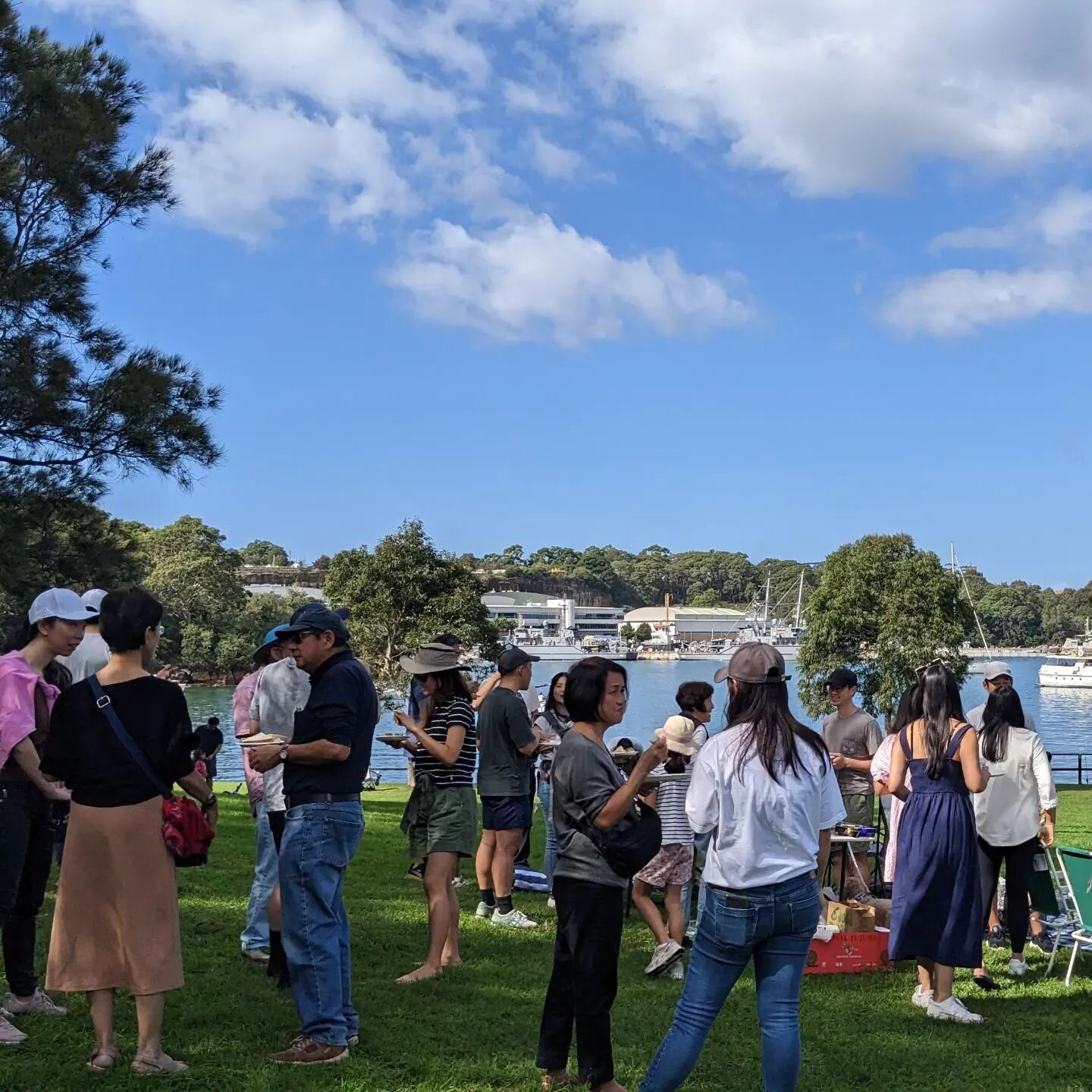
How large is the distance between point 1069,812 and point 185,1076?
51.3 feet

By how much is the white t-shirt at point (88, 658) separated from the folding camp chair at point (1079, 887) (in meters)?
5.18

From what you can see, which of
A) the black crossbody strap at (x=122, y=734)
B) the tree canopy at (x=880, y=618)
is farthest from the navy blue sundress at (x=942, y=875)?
the tree canopy at (x=880, y=618)

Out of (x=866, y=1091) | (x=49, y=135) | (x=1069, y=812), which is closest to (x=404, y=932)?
(x=866, y=1091)

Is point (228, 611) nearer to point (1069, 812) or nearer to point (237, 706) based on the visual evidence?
point (1069, 812)

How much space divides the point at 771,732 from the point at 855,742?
441cm

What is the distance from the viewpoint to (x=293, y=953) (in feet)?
15.3

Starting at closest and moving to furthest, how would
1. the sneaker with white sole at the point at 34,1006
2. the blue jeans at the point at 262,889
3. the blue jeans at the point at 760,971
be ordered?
the blue jeans at the point at 760,971, the sneaker with white sole at the point at 34,1006, the blue jeans at the point at 262,889

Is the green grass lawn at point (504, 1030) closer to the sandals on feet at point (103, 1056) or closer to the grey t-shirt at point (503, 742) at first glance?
the sandals on feet at point (103, 1056)

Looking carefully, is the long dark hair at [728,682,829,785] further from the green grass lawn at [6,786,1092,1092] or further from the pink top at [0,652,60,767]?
the pink top at [0,652,60,767]

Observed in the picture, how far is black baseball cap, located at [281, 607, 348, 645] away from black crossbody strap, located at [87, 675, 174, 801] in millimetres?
779

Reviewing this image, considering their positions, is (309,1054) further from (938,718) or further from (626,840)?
(938,718)

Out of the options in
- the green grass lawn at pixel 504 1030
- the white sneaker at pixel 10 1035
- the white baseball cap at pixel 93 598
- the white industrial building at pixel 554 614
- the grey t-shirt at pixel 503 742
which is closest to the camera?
the green grass lawn at pixel 504 1030

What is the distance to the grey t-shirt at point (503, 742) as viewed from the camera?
729cm

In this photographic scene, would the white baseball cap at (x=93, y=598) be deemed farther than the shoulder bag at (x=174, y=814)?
Yes
